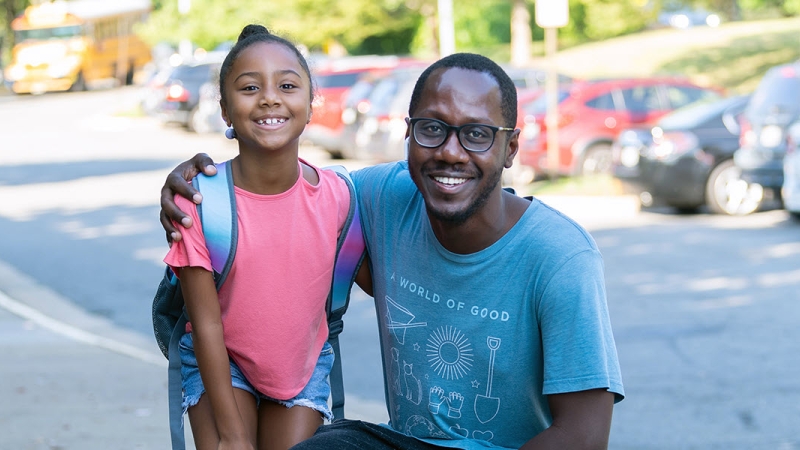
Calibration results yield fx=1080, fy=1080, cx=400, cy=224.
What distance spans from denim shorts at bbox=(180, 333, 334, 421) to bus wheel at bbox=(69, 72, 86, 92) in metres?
45.5

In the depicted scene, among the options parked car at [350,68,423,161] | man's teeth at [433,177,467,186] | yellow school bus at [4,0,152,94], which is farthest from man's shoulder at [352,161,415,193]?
yellow school bus at [4,0,152,94]

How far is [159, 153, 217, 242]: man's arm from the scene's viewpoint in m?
3.07

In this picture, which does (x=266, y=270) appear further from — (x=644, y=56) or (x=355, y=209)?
(x=644, y=56)

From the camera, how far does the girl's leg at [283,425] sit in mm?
3291

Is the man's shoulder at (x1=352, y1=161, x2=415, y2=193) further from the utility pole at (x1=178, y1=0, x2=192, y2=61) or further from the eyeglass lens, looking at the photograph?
the utility pole at (x1=178, y1=0, x2=192, y2=61)

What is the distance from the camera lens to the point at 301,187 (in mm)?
3283

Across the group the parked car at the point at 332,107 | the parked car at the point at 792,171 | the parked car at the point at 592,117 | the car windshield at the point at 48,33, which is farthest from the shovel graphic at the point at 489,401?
the car windshield at the point at 48,33

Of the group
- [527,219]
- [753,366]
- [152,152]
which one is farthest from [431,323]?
[152,152]

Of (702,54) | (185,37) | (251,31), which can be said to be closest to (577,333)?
(251,31)

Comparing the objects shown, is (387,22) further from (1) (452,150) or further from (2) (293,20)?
(1) (452,150)

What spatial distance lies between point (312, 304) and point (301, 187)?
358 mm

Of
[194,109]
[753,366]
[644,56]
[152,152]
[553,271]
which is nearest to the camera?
[553,271]

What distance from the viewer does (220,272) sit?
3113 mm

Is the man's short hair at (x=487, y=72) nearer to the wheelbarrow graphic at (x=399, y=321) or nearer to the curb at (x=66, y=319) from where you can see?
the wheelbarrow graphic at (x=399, y=321)
